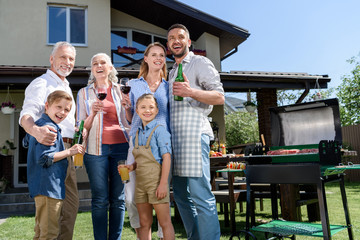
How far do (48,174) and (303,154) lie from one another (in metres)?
2.21

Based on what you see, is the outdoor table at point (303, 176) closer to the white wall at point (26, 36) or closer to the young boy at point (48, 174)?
the young boy at point (48, 174)

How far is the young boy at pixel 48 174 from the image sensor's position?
2.48 metres

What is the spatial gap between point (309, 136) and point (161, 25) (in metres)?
9.44

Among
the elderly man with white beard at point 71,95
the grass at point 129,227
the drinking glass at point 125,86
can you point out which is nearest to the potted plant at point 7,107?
the grass at point 129,227

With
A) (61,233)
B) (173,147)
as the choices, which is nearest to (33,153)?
(61,233)

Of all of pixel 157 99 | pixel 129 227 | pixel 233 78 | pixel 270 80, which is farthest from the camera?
pixel 270 80

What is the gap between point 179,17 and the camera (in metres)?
11.8

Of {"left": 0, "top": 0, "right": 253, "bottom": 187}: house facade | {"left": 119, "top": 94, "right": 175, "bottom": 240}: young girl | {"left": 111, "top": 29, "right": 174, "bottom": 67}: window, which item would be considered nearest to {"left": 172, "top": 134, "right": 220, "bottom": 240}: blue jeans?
{"left": 119, "top": 94, "right": 175, "bottom": 240}: young girl

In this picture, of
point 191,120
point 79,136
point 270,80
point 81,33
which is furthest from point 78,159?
point 81,33

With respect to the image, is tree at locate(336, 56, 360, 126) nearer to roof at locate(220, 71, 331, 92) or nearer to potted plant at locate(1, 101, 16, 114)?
roof at locate(220, 71, 331, 92)

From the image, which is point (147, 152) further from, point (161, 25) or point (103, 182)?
point (161, 25)

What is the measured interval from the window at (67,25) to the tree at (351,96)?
2485 centimetres

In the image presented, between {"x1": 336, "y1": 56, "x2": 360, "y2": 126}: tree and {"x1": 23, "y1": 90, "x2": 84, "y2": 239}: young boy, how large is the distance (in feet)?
98.2

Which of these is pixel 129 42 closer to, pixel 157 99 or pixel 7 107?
pixel 7 107
